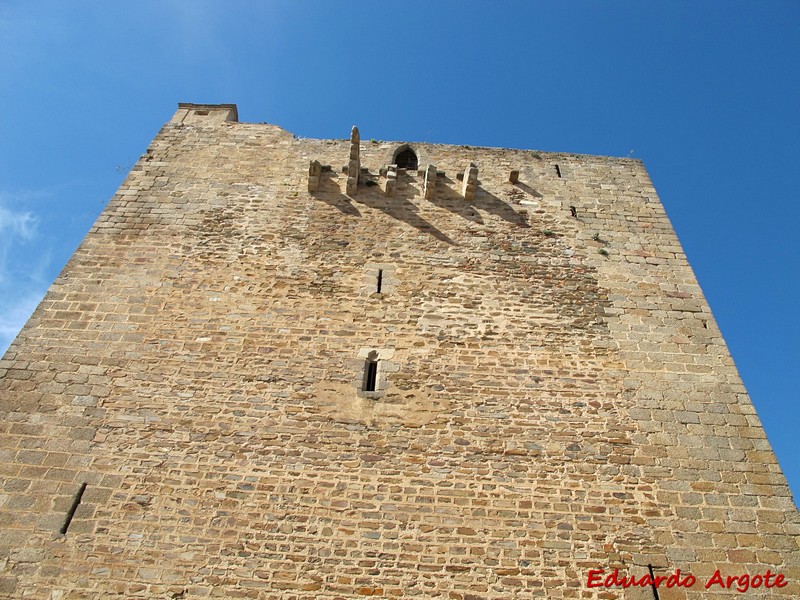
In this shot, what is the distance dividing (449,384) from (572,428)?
1.36 m

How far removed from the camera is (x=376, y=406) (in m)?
5.80

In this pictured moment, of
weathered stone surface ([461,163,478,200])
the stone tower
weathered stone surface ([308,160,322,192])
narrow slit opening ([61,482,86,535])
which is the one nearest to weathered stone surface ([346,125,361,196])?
the stone tower

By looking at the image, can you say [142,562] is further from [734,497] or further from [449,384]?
[734,497]

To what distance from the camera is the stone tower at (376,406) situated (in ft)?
15.8

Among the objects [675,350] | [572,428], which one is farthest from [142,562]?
[675,350]

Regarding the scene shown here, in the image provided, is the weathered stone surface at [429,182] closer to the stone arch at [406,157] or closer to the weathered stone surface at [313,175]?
the stone arch at [406,157]

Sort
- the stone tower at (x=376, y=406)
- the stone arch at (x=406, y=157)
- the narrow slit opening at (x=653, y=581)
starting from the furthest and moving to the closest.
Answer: the stone arch at (x=406, y=157), the stone tower at (x=376, y=406), the narrow slit opening at (x=653, y=581)

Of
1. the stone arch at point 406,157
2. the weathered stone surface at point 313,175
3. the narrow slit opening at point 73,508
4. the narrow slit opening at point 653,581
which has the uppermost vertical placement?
the stone arch at point 406,157

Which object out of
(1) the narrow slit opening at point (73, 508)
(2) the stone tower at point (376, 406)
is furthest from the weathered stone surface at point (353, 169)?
(1) the narrow slit opening at point (73, 508)

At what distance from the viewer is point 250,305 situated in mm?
6582

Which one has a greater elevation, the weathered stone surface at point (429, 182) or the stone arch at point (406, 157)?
the stone arch at point (406, 157)

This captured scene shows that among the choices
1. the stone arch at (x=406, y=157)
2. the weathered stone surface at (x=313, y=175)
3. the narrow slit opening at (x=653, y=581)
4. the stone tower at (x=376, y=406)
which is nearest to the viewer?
the narrow slit opening at (x=653, y=581)

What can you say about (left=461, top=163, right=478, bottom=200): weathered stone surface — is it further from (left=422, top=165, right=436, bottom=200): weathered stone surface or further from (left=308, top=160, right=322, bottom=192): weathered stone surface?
(left=308, top=160, right=322, bottom=192): weathered stone surface

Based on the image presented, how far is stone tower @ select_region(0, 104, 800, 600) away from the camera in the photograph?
4805 millimetres
